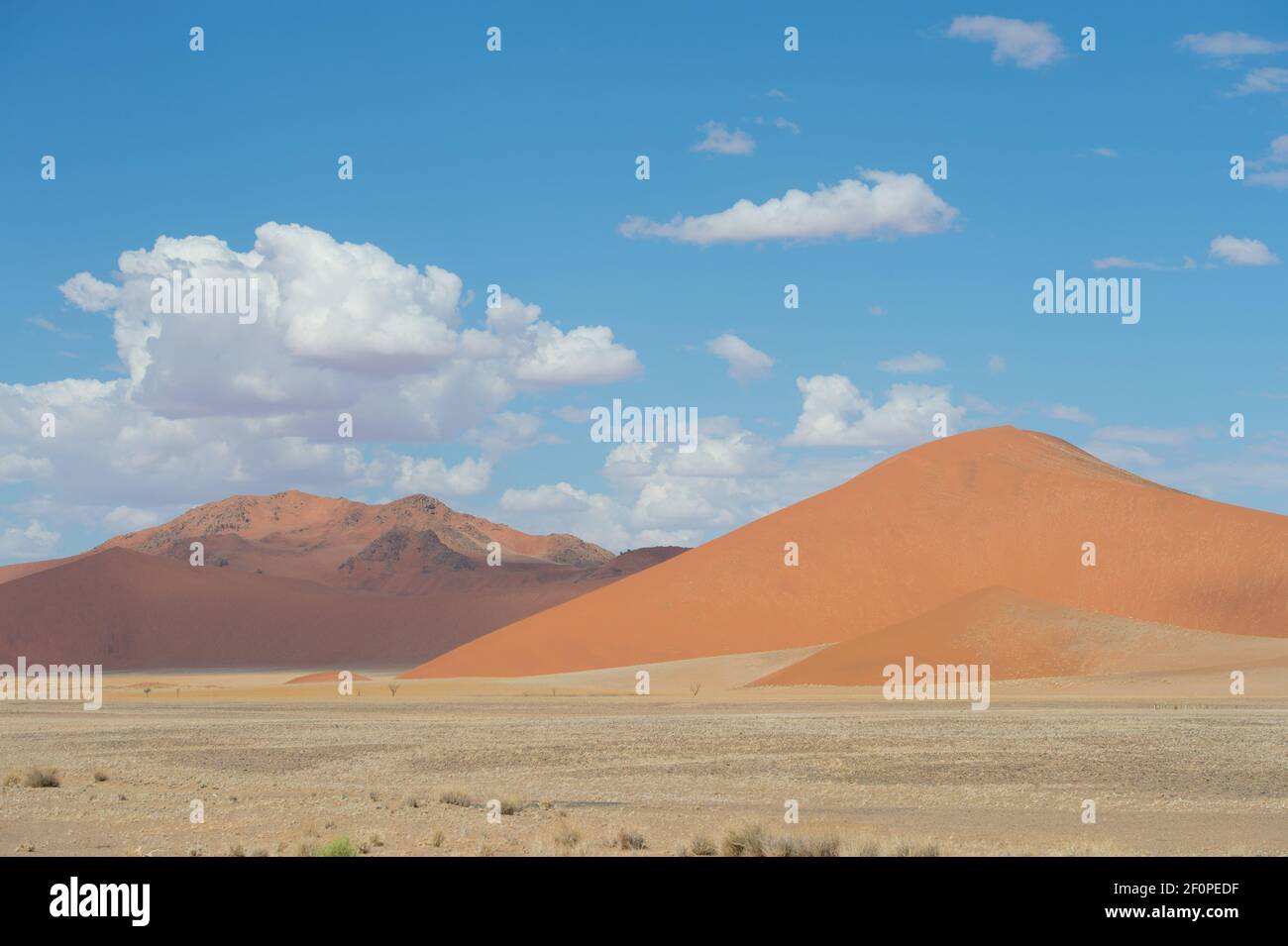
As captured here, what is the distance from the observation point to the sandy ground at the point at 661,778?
16.7 m

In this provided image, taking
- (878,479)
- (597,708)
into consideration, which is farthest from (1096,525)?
(597,708)

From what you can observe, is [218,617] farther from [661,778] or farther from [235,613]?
[661,778]

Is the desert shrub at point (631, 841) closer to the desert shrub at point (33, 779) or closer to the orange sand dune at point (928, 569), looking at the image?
the desert shrub at point (33, 779)

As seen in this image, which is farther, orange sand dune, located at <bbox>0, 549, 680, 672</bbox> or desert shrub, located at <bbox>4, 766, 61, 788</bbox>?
orange sand dune, located at <bbox>0, 549, 680, 672</bbox>

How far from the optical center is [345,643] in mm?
145875

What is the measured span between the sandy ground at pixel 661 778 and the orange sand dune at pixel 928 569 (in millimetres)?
36664

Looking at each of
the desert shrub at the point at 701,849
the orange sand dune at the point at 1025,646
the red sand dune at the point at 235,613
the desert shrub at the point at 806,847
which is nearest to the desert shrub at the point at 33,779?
the desert shrub at the point at 701,849

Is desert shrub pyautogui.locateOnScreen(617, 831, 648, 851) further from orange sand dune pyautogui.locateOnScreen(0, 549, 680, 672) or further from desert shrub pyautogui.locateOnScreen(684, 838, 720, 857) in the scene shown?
A: orange sand dune pyautogui.locateOnScreen(0, 549, 680, 672)

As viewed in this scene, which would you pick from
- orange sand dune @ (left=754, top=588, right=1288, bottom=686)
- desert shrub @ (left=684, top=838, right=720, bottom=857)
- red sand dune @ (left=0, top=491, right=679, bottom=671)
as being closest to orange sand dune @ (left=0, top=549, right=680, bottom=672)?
red sand dune @ (left=0, top=491, right=679, bottom=671)

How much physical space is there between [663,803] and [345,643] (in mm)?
129067

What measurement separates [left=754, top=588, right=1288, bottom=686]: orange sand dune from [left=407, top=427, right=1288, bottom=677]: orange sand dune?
15.2 meters

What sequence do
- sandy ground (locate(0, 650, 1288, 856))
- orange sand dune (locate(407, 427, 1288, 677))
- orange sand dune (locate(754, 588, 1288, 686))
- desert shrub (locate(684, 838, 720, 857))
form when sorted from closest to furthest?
1. desert shrub (locate(684, 838, 720, 857))
2. sandy ground (locate(0, 650, 1288, 856))
3. orange sand dune (locate(754, 588, 1288, 686))
4. orange sand dune (locate(407, 427, 1288, 677))

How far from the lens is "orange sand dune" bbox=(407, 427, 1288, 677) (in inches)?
3538
